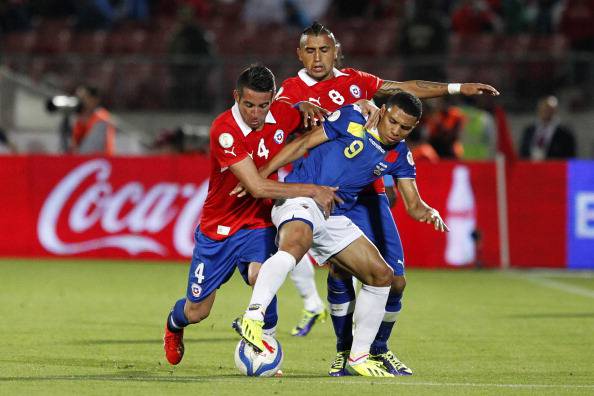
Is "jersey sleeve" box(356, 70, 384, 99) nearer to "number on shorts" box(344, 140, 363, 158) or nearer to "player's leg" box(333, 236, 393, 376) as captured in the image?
"number on shorts" box(344, 140, 363, 158)

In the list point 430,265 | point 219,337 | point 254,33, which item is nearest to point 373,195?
point 219,337

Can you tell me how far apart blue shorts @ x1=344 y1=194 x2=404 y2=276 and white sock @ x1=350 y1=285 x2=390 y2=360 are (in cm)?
47

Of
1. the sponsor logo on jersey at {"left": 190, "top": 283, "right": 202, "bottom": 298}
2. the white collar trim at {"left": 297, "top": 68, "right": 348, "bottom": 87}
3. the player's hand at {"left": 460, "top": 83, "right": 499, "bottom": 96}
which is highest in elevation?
the player's hand at {"left": 460, "top": 83, "right": 499, "bottom": 96}

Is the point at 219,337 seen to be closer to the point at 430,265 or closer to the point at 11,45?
the point at 430,265

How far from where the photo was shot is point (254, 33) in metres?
22.0

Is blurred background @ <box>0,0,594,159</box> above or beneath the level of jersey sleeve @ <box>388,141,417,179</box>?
beneath

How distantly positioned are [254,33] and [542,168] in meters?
6.58

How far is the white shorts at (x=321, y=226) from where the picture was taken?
8375mm

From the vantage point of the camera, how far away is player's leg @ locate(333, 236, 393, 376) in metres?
8.37

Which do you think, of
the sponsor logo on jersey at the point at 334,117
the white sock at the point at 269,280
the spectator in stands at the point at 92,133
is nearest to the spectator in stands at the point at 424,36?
the spectator in stands at the point at 92,133

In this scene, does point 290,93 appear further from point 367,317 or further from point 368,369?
point 368,369

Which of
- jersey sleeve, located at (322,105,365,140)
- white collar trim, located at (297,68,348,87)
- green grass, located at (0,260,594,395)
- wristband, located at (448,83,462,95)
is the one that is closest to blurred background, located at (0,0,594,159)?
green grass, located at (0,260,594,395)

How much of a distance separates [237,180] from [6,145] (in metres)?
10.7

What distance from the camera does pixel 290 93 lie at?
9836 millimetres
